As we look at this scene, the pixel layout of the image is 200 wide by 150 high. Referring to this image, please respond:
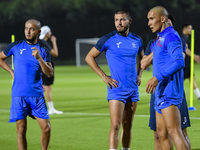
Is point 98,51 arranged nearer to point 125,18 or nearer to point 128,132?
point 125,18

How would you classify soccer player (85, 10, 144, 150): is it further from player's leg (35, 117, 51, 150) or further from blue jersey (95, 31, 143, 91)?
player's leg (35, 117, 51, 150)

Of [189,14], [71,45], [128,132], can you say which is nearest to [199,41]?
[189,14]

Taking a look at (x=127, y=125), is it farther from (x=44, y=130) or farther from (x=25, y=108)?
(x=25, y=108)

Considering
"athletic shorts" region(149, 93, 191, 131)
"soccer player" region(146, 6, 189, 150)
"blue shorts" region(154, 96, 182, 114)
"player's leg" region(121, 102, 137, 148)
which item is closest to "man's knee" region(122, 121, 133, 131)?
"player's leg" region(121, 102, 137, 148)

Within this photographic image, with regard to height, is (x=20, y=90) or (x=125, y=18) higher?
(x=125, y=18)

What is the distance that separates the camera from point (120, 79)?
18.9 feet

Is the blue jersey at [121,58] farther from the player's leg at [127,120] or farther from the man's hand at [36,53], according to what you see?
the man's hand at [36,53]

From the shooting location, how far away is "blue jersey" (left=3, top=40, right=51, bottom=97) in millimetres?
5707

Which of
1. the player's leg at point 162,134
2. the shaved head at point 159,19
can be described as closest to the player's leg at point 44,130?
the player's leg at point 162,134

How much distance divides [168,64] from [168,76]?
8.5 inches

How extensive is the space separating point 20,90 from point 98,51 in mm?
1233

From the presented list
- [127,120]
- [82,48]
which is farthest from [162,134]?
[82,48]

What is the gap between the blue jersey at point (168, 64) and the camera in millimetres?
4602

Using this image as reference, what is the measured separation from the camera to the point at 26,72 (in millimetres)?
5719
